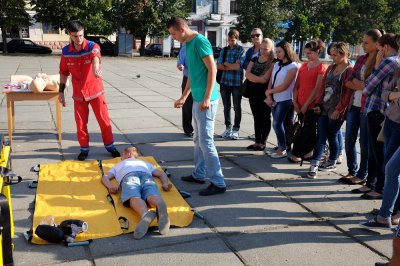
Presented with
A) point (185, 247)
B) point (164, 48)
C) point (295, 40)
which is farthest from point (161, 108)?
point (295, 40)

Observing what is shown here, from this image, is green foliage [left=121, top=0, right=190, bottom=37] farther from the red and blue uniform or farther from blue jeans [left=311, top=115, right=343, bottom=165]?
blue jeans [left=311, top=115, right=343, bottom=165]

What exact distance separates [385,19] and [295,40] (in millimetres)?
9323

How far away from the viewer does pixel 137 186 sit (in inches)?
170

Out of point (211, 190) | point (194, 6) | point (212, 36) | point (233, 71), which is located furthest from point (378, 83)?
point (212, 36)

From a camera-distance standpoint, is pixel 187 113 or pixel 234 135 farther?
pixel 234 135

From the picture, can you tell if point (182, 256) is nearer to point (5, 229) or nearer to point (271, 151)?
point (5, 229)

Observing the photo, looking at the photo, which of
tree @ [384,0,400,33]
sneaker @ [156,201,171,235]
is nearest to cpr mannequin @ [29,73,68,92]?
sneaker @ [156,201,171,235]

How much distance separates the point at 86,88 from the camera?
5719 mm

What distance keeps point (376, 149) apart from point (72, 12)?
2855 centimetres

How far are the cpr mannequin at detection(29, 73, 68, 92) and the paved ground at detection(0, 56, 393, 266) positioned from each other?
882 mm

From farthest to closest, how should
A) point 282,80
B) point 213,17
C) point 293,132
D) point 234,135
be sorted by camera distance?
point 213,17 < point 234,135 < point 282,80 < point 293,132

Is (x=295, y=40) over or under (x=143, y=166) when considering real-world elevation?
over

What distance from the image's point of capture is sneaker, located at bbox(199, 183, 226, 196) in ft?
15.3

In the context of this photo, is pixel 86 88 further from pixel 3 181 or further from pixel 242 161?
pixel 3 181
